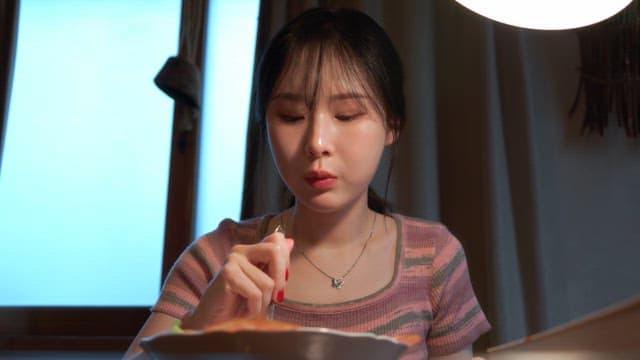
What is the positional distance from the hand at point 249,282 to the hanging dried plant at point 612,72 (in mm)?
1121

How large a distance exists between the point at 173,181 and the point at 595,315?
138cm

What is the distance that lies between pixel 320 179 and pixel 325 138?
0.18ft

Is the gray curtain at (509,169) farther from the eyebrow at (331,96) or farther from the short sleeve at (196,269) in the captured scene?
the eyebrow at (331,96)

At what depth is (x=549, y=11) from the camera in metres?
0.83

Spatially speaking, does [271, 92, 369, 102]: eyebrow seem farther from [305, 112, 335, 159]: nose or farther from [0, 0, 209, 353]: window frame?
[0, 0, 209, 353]: window frame

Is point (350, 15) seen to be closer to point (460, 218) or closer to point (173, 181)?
point (460, 218)

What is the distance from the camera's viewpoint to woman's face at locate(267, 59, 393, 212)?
85 centimetres

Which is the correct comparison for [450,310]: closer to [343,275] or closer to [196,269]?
[343,275]

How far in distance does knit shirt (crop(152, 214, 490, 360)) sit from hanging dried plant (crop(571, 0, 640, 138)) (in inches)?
27.8

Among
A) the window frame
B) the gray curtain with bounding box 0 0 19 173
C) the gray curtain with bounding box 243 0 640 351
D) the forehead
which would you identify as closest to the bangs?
the forehead

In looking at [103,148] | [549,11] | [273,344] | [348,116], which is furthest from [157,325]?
[103,148]

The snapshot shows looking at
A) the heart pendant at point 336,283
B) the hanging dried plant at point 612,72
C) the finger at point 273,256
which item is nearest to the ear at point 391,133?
the heart pendant at point 336,283

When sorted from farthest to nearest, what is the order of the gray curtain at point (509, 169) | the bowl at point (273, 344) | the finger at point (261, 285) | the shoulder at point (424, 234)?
1. the gray curtain at point (509, 169)
2. the shoulder at point (424, 234)
3. the finger at point (261, 285)
4. the bowl at point (273, 344)

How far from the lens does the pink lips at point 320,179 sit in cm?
85
